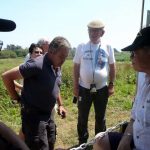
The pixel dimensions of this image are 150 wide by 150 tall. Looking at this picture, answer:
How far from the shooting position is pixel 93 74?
5.62 metres

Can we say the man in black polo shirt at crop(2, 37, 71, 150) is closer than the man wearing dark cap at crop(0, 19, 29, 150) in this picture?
No

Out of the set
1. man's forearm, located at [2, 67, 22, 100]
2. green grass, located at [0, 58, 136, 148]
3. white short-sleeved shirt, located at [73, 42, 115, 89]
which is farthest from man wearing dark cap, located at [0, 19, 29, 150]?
green grass, located at [0, 58, 136, 148]

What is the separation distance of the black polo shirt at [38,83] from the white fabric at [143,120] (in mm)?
1045

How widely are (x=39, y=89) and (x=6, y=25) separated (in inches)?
104

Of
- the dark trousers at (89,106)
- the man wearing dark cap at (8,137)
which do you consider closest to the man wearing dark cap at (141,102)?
the man wearing dark cap at (8,137)

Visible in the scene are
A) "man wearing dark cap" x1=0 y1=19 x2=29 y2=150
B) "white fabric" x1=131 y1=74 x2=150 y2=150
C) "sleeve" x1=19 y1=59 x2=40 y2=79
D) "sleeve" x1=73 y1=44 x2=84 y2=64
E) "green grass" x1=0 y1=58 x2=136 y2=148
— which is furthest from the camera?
"green grass" x1=0 y1=58 x2=136 y2=148

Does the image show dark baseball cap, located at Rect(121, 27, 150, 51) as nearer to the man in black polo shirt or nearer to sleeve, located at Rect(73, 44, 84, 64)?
the man in black polo shirt

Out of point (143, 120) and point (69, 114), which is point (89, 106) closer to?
point (143, 120)

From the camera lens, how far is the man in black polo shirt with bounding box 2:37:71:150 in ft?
12.8

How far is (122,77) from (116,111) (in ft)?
31.6

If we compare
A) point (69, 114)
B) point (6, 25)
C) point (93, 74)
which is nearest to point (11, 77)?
point (93, 74)

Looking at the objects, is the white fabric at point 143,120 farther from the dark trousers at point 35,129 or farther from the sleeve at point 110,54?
the sleeve at point 110,54

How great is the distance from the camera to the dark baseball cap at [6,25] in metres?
1.25

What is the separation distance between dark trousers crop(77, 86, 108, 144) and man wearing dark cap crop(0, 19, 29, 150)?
4484 millimetres
